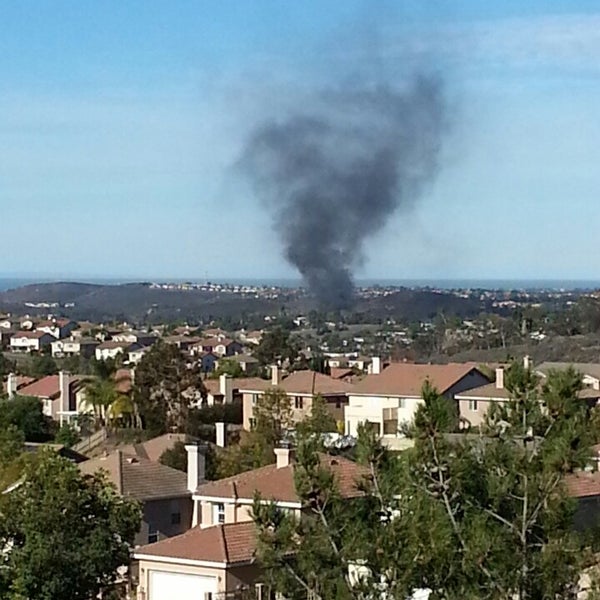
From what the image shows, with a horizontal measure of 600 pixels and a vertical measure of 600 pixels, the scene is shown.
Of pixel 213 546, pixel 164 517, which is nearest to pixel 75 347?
pixel 164 517

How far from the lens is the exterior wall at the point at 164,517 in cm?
2870

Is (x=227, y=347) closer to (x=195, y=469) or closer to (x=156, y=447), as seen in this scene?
(x=156, y=447)

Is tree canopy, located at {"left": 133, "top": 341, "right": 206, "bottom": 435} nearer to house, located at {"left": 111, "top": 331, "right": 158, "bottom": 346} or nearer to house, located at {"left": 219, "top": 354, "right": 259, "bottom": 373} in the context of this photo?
house, located at {"left": 219, "top": 354, "right": 259, "bottom": 373}

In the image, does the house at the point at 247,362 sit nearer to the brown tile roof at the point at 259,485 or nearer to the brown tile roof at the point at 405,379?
the brown tile roof at the point at 405,379

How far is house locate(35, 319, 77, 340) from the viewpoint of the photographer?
13619cm

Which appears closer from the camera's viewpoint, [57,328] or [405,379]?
[405,379]

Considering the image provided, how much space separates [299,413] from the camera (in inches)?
2127

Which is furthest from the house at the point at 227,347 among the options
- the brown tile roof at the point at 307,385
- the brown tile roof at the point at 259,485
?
the brown tile roof at the point at 259,485

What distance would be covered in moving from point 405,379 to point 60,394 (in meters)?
17.9

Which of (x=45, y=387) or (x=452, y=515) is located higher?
(x=452, y=515)

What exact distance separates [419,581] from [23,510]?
10630mm

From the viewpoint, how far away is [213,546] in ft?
71.5

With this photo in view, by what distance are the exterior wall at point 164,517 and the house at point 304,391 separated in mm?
23586

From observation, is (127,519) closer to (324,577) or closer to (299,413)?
(324,577)
